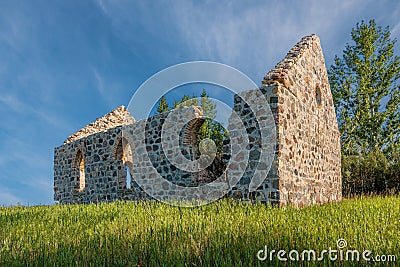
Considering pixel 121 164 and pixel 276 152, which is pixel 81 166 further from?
→ pixel 276 152

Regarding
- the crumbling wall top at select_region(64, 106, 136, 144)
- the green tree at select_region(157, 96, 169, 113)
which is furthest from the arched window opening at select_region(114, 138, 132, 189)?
the green tree at select_region(157, 96, 169, 113)

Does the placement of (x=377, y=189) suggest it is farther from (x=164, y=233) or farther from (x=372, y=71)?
(x=164, y=233)

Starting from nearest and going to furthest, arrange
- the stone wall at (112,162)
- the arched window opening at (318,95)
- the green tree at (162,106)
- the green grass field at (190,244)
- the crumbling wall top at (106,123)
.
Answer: the green grass field at (190,244) < the stone wall at (112,162) < the arched window opening at (318,95) < the crumbling wall top at (106,123) < the green tree at (162,106)

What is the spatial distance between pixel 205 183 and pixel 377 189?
9744 mm

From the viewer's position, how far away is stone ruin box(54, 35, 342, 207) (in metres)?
8.34

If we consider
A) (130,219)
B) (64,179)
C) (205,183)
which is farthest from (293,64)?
(64,179)

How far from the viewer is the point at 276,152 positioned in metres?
8.11

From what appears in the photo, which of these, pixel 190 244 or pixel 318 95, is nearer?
pixel 190 244

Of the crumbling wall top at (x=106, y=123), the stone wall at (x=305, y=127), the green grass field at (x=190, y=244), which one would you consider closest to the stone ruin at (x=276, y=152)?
the stone wall at (x=305, y=127)

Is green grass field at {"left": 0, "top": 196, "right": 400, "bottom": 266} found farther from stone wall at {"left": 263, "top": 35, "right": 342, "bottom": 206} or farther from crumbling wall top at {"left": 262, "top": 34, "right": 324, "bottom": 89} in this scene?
crumbling wall top at {"left": 262, "top": 34, "right": 324, "bottom": 89}

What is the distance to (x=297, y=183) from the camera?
8.88 metres

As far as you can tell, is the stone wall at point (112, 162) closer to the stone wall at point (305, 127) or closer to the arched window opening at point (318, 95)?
the stone wall at point (305, 127)

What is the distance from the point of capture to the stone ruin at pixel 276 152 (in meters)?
8.34

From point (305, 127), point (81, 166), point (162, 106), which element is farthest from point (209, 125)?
point (305, 127)
